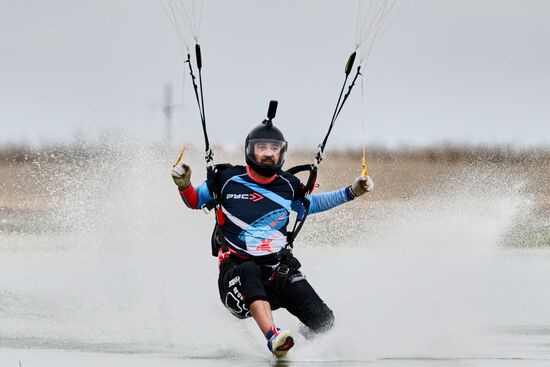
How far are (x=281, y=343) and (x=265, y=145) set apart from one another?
1.72 meters

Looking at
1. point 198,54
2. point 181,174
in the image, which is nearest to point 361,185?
point 181,174

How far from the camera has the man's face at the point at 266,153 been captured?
8.38 metres

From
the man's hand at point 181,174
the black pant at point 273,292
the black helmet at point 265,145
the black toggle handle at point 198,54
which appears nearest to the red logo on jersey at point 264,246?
the black pant at point 273,292

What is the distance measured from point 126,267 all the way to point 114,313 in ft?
6.57

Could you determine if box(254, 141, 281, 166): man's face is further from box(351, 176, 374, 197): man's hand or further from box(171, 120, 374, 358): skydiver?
box(351, 176, 374, 197): man's hand

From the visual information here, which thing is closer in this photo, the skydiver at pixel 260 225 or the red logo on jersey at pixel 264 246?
the skydiver at pixel 260 225

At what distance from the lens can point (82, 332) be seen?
29.8 ft

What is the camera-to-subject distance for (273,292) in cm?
835

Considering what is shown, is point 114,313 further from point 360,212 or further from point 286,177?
point 360,212

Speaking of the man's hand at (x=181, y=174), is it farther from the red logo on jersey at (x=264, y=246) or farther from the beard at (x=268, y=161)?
the red logo on jersey at (x=264, y=246)

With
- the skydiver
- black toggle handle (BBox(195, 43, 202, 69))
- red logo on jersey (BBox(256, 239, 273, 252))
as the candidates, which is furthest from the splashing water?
black toggle handle (BBox(195, 43, 202, 69))

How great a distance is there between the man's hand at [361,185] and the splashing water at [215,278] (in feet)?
3.56

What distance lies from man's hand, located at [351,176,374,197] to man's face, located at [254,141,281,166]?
0.68 metres

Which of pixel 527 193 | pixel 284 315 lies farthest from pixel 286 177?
pixel 527 193
